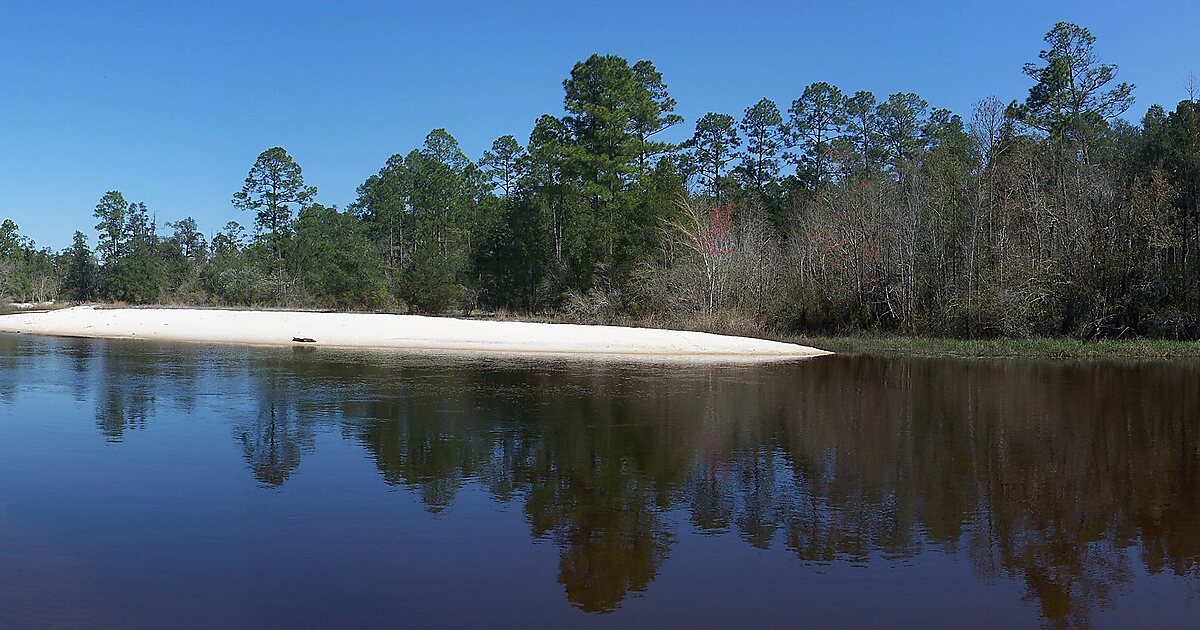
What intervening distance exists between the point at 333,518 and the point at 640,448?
4884mm

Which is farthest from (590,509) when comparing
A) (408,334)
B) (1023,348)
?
(408,334)

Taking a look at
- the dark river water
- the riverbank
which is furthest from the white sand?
the dark river water

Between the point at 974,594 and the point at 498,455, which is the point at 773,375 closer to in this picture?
the point at 498,455

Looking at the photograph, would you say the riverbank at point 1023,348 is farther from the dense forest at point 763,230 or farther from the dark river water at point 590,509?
the dark river water at point 590,509

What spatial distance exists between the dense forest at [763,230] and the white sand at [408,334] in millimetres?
6902

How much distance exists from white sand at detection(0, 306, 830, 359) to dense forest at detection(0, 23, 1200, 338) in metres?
6.90

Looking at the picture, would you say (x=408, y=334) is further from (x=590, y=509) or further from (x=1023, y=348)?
(x=590, y=509)

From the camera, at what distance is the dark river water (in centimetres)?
655

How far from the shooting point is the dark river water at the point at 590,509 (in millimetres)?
6555

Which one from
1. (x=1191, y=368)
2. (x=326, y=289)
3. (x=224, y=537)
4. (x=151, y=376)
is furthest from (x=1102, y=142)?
(x=326, y=289)

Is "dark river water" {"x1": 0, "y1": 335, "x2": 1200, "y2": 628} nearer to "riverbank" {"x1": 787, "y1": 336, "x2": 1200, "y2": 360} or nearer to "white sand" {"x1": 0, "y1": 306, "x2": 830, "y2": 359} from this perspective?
"riverbank" {"x1": 787, "y1": 336, "x2": 1200, "y2": 360}

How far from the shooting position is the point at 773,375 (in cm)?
2286

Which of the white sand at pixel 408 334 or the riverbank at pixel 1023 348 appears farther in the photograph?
the white sand at pixel 408 334

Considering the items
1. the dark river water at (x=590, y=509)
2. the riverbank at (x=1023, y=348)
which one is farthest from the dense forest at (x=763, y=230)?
the dark river water at (x=590, y=509)
